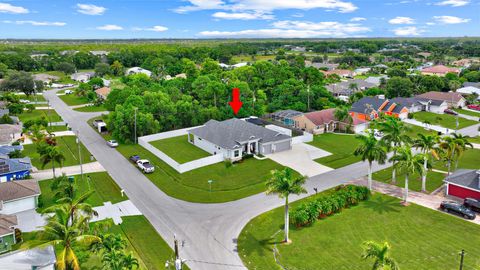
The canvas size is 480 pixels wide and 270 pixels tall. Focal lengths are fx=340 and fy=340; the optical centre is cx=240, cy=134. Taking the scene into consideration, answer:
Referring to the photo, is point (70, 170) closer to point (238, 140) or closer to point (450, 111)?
point (238, 140)

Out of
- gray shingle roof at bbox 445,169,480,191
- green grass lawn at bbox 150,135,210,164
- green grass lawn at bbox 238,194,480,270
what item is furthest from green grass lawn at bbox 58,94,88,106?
gray shingle roof at bbox 445,169,480,191

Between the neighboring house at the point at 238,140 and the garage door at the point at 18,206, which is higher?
the neighboring house at the point at 238,140

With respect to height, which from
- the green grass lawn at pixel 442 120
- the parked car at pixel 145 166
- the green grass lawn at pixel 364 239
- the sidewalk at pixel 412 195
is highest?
the green grass lawn at pixel 442 120

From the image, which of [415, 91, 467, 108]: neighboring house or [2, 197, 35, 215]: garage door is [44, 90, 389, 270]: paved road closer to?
[2, 197, 35, 215]: garage door

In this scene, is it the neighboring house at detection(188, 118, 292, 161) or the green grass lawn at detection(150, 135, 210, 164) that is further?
the green grass lawn at detection(150, 135, 210, 164)

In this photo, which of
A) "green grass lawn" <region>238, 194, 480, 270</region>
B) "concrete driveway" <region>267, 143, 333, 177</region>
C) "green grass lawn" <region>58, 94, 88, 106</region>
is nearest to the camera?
"green grass lawn" <region>238, 194, 480, 270</region>

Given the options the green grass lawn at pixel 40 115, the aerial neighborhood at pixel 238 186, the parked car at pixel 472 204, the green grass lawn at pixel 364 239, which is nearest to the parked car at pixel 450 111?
the aerial neighborhood at pixel 238 186

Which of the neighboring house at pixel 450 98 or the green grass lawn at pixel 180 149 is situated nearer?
the green grass lawn at pixel 180 149

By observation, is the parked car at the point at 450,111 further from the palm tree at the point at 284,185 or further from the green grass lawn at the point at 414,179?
the palm tree at the point at 284,185

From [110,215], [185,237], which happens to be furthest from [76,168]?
[185,237]
